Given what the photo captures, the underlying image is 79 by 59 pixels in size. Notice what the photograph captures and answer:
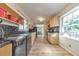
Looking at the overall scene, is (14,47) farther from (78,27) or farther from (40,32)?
(40,32)

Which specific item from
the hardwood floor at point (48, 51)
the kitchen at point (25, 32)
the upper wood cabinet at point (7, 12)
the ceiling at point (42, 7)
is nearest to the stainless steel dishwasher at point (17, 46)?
the kitchen at point (25, 32)

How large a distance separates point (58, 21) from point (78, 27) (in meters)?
3.05

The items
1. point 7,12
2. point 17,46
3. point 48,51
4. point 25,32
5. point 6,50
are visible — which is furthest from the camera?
point 25,32

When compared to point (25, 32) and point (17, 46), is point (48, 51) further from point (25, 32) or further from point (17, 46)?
point (17, 46)

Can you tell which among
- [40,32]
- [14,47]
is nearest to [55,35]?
[14,47]

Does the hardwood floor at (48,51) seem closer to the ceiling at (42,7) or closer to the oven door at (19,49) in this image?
the oven door at (19,49)

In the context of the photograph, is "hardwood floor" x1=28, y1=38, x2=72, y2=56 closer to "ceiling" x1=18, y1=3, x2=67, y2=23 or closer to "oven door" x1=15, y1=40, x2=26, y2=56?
"oven door" x1=15, y1=40, x2=26, y2=56

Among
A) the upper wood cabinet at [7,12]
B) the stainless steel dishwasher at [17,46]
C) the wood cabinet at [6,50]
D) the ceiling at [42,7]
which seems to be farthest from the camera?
the ceiling at [42,7]

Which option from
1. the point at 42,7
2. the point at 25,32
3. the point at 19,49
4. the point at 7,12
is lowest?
the point at 19,49

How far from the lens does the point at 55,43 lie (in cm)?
791

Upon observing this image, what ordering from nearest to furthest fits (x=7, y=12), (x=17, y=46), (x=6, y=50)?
1. (x=6, y=50)
2. (x=17, y=46)
3. (x=7, y=12)

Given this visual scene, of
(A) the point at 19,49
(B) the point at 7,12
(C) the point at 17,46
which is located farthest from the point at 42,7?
(C) the point at 17,46

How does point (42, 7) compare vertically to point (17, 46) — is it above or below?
above

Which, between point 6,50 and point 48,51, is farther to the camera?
point 48,51
